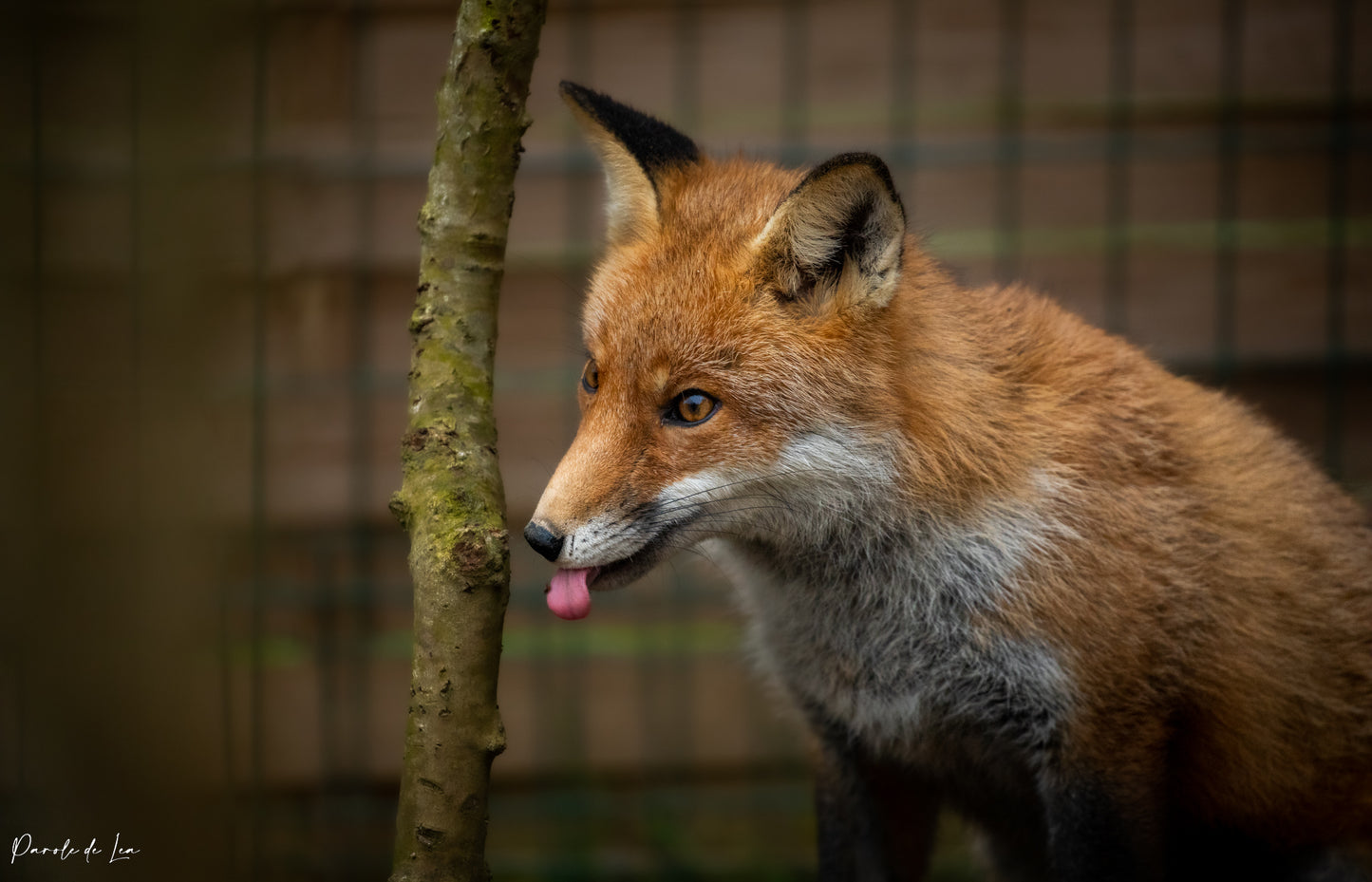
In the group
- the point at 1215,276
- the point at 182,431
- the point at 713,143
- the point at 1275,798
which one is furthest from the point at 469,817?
the point at 1215,276

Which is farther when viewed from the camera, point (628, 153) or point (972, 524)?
point (628, 153)

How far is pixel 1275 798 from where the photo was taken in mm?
2506

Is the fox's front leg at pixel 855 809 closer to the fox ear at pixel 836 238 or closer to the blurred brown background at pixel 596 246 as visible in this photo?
the fox ear at pixel 836 238

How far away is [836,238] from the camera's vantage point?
7.66 feet

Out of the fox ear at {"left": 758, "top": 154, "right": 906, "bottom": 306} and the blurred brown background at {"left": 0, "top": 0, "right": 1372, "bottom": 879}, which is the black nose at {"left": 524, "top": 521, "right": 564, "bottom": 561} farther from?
the blurred brown background at {"left": 0, "top": 0, "right": 1372, "bottom": 879}

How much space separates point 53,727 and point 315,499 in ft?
8.41

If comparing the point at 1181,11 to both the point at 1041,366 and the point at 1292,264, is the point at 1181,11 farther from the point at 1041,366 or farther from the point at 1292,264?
the point at 1041,366

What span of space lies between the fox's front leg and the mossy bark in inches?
43.5
